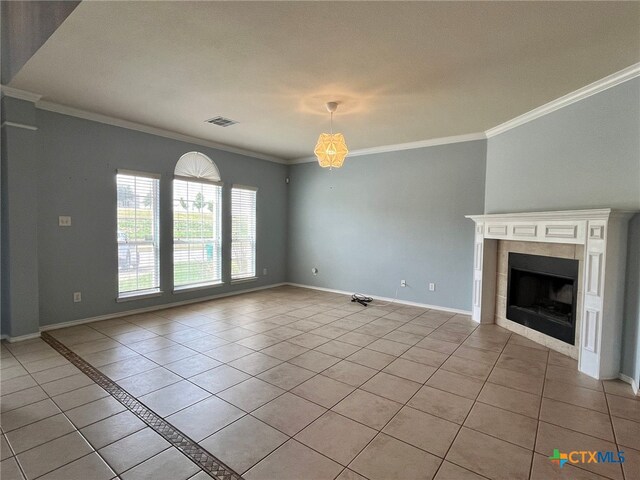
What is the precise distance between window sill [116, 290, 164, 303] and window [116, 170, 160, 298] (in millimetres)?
14

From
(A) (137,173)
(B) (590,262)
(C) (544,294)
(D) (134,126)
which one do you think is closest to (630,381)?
(B) (590,262)

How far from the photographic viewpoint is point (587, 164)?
3.22 m

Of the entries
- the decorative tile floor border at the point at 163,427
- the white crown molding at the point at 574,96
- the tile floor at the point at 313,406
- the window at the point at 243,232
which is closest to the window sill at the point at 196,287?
the window at the point at 243,232

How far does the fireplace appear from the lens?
11.2 feet

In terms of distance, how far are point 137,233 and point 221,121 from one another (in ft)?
6.61

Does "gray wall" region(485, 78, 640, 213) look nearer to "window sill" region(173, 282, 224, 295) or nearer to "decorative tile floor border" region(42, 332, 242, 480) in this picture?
"decorative tile floor border" region(42, 332, 242, 480)

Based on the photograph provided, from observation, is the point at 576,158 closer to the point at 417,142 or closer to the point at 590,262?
the point at 590,262

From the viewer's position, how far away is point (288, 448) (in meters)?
1.91

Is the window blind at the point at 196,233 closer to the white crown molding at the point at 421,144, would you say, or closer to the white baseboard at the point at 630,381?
the white crown molding at the point at 421,144

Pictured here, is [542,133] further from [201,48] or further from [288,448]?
[288,448]

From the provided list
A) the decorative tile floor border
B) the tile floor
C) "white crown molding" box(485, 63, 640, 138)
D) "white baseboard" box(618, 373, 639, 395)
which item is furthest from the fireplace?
the decorative tile floor border

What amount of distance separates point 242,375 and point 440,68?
319cm

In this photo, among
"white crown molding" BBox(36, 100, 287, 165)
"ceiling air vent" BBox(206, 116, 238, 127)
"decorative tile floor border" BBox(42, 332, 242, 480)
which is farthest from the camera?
"ceiling air vent" BBox(206, 116, 238, 127)

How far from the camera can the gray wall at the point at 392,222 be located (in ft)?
16.0
